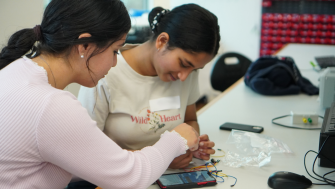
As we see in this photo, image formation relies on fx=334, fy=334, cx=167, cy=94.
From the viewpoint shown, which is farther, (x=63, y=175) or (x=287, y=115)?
(x=287, y=115)

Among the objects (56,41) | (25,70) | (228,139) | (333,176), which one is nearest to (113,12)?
(56,41)

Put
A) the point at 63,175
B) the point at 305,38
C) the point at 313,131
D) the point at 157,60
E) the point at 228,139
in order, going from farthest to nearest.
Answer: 1. the point at 305,38
2. the point at 313,131
3. the point at 228,139
4. the point at 157,60
5. the point at 63,175

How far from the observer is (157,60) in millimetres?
1253

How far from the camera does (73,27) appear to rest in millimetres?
854

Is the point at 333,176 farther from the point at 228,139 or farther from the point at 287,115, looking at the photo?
the point at 287,115

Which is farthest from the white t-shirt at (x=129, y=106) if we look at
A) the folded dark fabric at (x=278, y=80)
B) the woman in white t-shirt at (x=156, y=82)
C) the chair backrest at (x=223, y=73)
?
the chair backrest at (x=223, y=73)

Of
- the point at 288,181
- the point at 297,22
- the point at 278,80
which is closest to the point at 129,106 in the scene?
the point at 288,181

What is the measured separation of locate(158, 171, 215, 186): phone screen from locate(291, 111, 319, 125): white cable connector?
0.73 m

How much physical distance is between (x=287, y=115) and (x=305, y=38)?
323 centimetres

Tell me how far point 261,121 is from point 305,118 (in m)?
0.20

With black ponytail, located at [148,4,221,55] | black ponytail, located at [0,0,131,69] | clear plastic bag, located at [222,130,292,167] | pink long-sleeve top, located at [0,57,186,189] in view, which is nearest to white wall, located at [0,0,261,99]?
clear plastic bag, located at [222,130,292,167]

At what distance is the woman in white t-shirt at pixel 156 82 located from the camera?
1173mm

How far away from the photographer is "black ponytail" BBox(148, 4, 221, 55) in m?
1.16

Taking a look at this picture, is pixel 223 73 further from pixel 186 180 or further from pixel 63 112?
pixel 63 112
